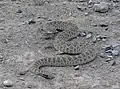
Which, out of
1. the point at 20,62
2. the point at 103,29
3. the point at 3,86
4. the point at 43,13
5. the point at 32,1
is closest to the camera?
the point at 3,86

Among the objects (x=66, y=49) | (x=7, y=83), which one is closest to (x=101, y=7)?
(x=66, y=49)

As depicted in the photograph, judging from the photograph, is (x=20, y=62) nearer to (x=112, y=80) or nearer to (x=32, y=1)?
(x=112, y=80)

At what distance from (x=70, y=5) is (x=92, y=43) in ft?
10.9

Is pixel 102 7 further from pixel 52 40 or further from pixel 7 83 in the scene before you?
pixel 7 83

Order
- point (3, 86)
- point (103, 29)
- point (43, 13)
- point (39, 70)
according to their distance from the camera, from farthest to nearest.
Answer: point (43, 13), point (103, 29), point (39, 70), point (3, 86)

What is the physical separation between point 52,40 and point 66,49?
0.90m

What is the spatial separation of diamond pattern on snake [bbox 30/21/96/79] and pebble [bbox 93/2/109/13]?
1.41m

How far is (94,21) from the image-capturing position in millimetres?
11773

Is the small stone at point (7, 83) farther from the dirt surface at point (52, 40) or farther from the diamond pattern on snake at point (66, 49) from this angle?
the diamond pattern on snake at point (66, 49)

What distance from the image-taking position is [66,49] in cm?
963

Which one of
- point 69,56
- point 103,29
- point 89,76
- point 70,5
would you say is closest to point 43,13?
point 70,5

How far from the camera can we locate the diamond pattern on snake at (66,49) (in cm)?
880

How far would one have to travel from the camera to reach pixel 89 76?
27.5 feet

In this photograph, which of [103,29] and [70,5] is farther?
[70,5]
